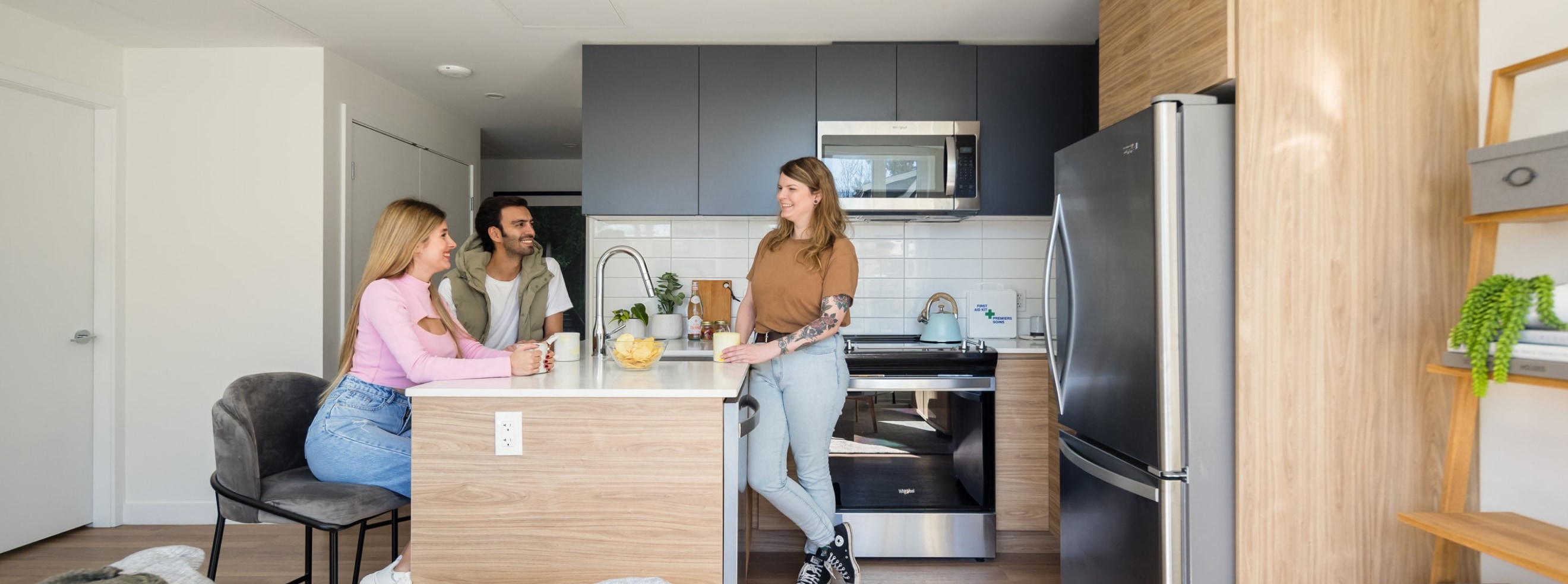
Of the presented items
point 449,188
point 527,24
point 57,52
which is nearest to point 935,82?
point 527,24

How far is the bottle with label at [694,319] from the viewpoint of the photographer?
3.47 meters

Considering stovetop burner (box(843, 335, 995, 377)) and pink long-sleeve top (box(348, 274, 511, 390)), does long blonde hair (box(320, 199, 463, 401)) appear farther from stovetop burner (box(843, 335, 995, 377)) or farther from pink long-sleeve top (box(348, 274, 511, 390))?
stovetop burner (box(843, 335, 995, 377))

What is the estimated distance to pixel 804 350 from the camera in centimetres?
227

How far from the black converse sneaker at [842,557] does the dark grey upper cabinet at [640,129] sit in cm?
155

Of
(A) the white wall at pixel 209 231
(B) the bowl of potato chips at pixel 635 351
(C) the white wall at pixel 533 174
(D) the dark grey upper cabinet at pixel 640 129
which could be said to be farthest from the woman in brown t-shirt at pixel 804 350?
(C) the white wall at pixel 533 174

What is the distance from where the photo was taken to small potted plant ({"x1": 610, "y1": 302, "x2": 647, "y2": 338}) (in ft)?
11.3

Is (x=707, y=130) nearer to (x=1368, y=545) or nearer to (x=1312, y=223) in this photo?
(x=1312, y=223)

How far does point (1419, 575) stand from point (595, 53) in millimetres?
3187

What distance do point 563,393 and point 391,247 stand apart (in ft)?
2.18

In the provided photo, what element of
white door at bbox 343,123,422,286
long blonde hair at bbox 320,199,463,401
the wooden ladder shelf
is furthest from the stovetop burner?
white door at bbox 343,123,422,286

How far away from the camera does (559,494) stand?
1.76 m

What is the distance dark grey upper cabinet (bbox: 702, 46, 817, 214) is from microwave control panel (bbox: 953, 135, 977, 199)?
0.60 m

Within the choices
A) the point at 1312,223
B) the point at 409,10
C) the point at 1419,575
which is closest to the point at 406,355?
the point at 409,10

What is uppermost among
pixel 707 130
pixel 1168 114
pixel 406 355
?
pixel 707 130
